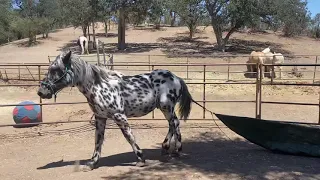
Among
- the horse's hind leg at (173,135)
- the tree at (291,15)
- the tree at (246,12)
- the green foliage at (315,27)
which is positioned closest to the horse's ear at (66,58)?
the horse's hind leg at (173,135)

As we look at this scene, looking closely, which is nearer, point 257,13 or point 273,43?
point 257,13

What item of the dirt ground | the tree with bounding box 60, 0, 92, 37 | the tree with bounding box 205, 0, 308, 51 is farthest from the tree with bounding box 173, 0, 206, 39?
the dirt ground

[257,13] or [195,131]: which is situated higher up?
A: [257,13]

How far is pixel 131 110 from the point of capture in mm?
4812

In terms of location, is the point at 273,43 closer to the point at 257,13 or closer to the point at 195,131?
the point at 257,13

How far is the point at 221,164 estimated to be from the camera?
4668 millimetres

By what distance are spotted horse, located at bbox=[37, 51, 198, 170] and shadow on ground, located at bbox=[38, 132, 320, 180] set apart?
298 mm

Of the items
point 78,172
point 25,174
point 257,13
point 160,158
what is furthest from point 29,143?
point 257,13

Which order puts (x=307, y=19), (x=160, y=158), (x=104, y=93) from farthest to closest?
(x=307, y=19)
(x=160, y=158)
(x=104, y=93)

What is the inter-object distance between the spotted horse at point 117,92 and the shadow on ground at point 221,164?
298mm

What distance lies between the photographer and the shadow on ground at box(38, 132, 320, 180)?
4.26 m

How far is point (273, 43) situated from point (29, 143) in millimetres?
24399

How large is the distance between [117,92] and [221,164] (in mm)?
1624

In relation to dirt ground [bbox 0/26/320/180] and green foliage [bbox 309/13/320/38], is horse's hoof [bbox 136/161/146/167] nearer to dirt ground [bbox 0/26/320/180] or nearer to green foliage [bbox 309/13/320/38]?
dirt ground [bbox 0/26/320/180]
